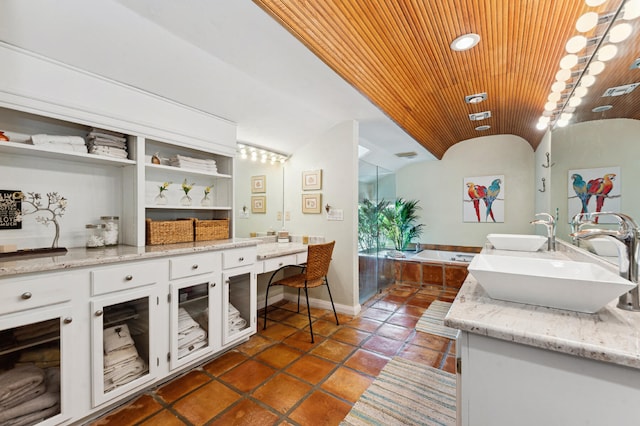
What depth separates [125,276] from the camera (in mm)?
1630

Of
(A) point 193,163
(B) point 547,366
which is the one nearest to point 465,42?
(B) point 547,366

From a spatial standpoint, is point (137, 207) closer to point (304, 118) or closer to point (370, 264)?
point (304, 118)

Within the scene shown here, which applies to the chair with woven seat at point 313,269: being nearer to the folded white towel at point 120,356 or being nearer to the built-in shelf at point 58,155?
the folded white towel at point 120,356

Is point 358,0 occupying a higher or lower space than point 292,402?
higher

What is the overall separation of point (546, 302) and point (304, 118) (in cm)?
263

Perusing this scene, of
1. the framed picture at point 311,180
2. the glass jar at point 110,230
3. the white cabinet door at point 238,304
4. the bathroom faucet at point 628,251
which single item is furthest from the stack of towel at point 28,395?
the framed picture at point 311,180

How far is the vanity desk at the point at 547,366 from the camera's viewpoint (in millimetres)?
701

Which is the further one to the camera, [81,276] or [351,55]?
[351,55]

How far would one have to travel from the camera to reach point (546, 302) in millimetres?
970

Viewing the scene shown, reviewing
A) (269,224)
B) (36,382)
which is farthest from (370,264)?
(36,382)

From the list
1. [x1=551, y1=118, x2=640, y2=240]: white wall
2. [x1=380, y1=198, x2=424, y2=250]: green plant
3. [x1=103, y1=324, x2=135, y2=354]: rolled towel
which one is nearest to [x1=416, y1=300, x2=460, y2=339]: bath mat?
[x1=551, y1=118, x2=640, y2=240]: white wall

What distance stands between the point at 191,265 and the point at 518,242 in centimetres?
263

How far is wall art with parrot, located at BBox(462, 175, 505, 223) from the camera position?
4.70m

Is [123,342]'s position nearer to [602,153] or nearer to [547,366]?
[547,366]
